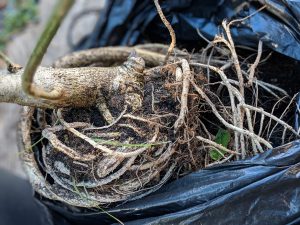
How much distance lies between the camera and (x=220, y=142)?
2.83 ft

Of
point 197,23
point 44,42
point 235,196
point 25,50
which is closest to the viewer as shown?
point 44,42

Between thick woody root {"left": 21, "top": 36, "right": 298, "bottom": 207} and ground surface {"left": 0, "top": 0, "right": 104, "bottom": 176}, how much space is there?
0.74m

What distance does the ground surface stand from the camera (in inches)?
60.9

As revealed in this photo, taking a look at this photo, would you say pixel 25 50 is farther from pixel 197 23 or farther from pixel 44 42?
pixel 44 42

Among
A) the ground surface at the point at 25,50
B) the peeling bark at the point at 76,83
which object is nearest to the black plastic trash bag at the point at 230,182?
the peeling bark at the point at 76,83

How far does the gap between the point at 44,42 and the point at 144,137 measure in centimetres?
34

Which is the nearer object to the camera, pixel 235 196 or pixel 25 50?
pixel 235 196

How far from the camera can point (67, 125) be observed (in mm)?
796

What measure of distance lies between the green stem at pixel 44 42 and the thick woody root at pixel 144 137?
0.82ft

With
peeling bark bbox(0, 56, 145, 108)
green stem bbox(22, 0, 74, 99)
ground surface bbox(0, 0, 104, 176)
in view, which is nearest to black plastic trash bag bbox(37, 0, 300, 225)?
peeling bark bbox(0, 56, 145, 108)

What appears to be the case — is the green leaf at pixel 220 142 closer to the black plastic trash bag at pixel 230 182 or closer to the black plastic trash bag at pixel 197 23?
the black plastic trash bag at pixel 230 182

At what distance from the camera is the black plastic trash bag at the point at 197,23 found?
90 cm

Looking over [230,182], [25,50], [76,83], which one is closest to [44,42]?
[76,83]

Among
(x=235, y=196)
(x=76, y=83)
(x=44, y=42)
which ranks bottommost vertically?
(x=235, y=196)
